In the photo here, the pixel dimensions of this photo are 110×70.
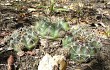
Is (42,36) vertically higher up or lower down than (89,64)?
higher up

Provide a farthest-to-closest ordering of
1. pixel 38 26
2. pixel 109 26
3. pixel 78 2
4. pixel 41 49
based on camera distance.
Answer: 1. pixel 78 2
2. pixel 109 26
3. pixel 38 26
4. pixel 41 49

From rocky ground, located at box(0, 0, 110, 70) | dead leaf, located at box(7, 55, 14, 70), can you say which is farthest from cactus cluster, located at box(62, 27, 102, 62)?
dead leaf, located at box(7, 55, 14, 70)

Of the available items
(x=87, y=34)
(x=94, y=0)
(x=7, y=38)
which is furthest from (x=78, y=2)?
(x=7, y=38)

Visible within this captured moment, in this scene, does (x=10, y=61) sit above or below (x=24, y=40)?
below

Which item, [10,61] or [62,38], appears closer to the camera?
[10,61]

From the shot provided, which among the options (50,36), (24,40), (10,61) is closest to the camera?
(10,61)

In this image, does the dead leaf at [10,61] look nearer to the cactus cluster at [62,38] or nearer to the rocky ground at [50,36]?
the rocky ground at [50,36]

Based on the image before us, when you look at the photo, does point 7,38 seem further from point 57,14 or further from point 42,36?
point 57,14

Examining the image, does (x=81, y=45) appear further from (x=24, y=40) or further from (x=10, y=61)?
(x=10, y=61)

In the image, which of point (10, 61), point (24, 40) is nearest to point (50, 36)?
point (24, 40)

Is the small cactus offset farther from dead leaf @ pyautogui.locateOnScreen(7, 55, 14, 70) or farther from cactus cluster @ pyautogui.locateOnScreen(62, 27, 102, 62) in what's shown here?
cactus cluster @ pyautogui.locateOnScreen(62, 27, 102, 62)

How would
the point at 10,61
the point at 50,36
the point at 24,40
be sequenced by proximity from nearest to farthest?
the point at 10,61 → the point at 24,40 → the point at 50,36
